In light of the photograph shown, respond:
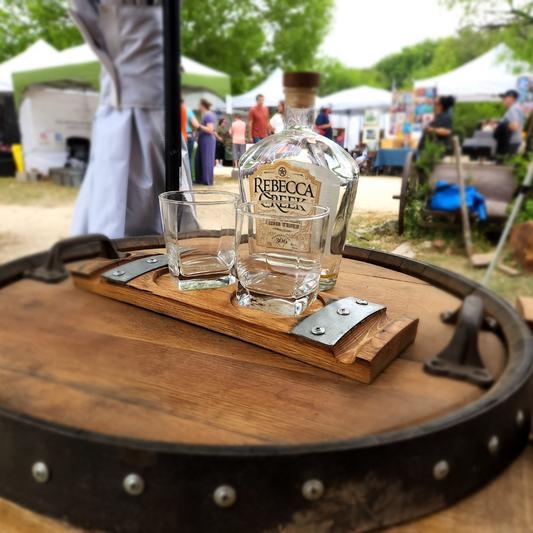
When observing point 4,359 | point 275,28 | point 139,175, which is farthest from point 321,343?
point 139,175

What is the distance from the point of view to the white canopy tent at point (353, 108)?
68cm

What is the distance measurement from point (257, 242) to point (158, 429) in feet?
0.81

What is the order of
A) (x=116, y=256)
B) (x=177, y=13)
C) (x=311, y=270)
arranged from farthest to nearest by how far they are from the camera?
(x=177, y=13)
(x=116, y=256)
(x=311, y=270)

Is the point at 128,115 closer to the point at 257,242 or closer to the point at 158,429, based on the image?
the point at 257,242

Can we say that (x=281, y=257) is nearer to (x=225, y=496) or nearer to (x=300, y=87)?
(x=300, y=87)

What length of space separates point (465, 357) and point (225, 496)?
0.22 metres

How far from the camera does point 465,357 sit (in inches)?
13.9

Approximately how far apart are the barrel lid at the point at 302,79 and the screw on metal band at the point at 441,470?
1.30 ft

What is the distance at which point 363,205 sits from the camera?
2.19 ft

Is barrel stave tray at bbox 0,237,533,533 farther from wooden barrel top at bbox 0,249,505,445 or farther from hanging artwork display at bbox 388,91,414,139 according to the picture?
hanging artwork display at bbox 388,91,414,139

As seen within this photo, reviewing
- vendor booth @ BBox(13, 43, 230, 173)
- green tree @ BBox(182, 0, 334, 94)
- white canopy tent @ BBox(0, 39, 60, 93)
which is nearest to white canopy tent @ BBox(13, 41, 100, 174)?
vendor booth @ BBox(13, 43, 230, 173)

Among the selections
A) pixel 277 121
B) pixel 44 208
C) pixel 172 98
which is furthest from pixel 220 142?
pixel 44 208

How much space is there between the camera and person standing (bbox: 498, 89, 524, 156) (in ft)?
3.41

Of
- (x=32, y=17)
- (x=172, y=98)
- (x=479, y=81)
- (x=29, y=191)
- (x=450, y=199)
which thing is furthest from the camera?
(x=29, y=191)
